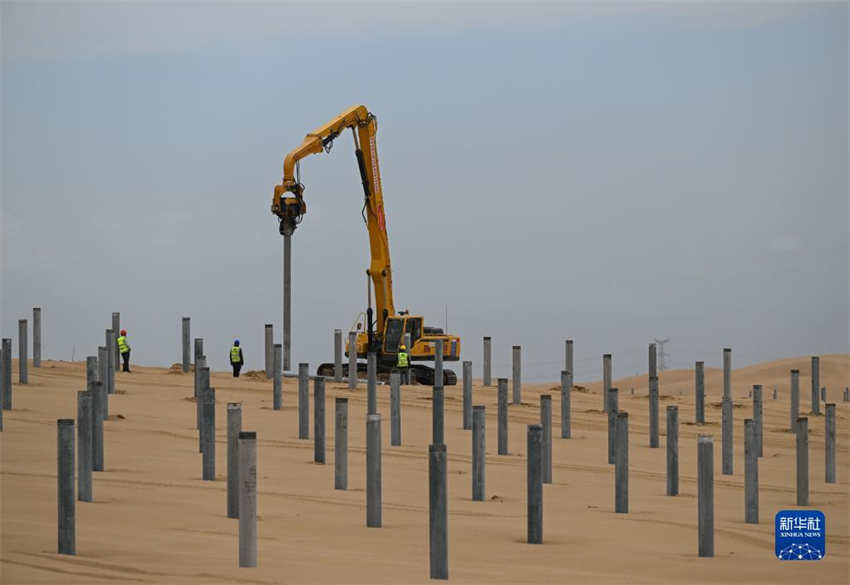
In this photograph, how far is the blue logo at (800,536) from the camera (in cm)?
1227

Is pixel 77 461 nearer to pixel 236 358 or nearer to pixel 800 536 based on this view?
pixel 800 536

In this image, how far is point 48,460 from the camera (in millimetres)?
15680

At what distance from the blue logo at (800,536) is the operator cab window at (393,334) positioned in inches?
706

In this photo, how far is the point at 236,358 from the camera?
99.9 ft

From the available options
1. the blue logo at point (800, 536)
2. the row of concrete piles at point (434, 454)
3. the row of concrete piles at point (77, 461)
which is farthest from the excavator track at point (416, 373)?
the blue logo at point (800, 536)

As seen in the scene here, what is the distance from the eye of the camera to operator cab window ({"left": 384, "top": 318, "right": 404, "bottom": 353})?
31.7m

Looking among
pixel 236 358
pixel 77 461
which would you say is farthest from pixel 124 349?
pixel 77 461

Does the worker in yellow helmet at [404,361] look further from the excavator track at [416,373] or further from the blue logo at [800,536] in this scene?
the blue logo at [800,536]

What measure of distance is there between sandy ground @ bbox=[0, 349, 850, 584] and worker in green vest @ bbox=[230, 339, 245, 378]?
5.39 m

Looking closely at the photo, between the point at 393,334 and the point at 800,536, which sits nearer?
the point at 800,536

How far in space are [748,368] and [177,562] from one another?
44.4 metres

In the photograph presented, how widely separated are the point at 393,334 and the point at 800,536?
63.7 feet

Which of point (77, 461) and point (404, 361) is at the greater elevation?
point (404, 361)

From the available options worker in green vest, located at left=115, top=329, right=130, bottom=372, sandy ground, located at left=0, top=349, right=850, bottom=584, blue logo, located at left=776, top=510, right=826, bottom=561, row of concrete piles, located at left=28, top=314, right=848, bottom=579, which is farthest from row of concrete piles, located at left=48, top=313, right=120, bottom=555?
worker in green vest, located at left=115, top=329, right=130, bottom=372
